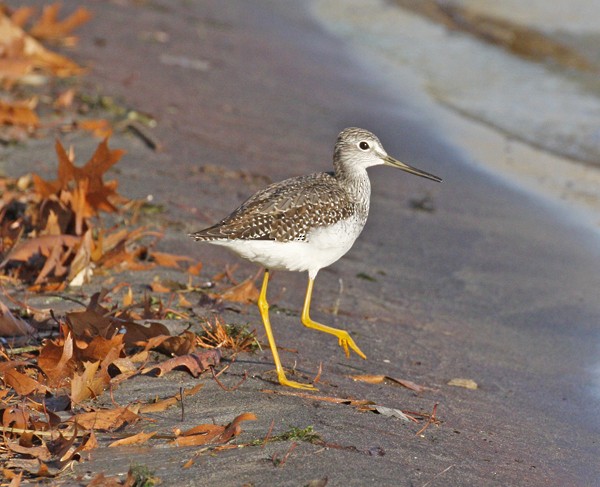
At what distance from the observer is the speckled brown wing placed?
16.7 ft

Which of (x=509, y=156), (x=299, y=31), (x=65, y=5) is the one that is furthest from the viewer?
(x=299, y=31)

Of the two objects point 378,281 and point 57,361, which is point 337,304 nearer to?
point 378,281

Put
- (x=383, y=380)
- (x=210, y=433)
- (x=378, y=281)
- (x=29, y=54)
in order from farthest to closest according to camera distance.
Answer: (x=29, y=54) < (x=378, y=281) < (x=383, y=380) < (x=210, y=433)

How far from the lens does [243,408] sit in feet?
14.0

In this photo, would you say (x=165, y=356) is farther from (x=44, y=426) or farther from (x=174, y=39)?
(x=174, y=39)

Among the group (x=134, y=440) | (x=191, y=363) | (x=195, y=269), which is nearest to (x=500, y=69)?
(x=195, y=269)

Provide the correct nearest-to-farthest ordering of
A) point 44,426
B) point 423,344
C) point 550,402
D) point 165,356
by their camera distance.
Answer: point 44,426 < point 165,356 < point 550,402 < point 423,344

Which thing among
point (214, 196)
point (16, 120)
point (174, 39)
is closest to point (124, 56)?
point (174, 39)

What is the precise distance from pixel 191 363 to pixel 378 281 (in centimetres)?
246

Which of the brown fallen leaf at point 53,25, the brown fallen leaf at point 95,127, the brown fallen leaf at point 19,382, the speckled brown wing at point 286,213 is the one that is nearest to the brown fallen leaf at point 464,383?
the speckled brown wing at point 286,213

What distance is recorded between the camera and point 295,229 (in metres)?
5.16

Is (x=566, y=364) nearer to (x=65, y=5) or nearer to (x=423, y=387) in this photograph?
(x=423, y=387)

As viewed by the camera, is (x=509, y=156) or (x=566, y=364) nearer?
(x=566, y=364)

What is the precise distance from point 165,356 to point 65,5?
860 centimetres
